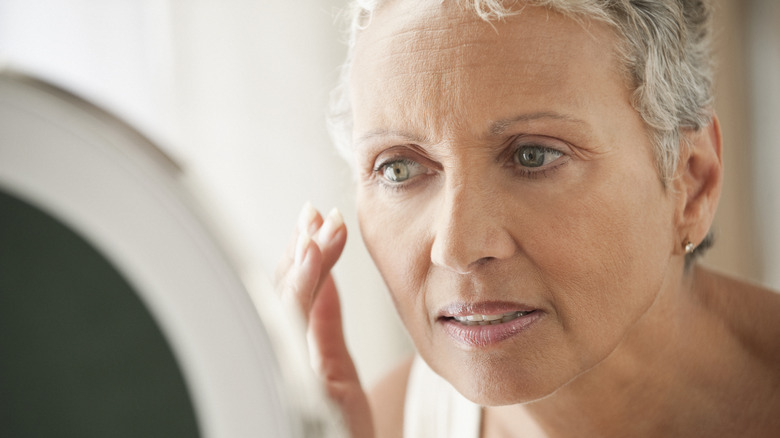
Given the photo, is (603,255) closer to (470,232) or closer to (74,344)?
(470,232)

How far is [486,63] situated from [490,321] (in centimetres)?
25

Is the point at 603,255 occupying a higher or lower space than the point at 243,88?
lower

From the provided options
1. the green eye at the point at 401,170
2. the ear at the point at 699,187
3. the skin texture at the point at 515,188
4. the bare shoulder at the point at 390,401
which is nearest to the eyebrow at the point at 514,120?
the skin texture at the point at 515,188

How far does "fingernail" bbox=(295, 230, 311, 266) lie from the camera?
827 millimetres

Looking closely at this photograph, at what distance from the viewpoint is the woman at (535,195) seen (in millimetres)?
679

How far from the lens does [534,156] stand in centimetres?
71

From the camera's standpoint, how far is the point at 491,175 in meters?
0.69

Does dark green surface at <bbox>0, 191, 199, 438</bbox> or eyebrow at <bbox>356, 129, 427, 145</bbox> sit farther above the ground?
eyebrow at <bbox>356, 129, 427, 145</bbox>

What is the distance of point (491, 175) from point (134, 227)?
1.33 feet

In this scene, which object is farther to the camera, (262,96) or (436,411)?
(262,96)

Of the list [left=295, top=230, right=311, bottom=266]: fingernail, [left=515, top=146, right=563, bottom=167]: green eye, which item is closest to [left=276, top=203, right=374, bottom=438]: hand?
[left=295, top=230, right=311, bottom=266]: fingernail

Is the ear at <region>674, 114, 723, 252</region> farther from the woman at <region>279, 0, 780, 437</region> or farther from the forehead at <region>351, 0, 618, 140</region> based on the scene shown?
the forehead at <region>351, 0, 618, 140</region>

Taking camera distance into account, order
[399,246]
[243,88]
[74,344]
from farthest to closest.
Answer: [243,88] → [399,246] → [74,344]

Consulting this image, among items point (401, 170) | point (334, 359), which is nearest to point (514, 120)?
point (401, 170)
